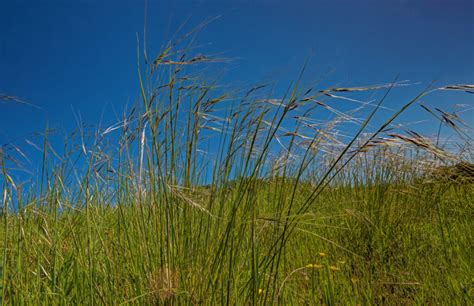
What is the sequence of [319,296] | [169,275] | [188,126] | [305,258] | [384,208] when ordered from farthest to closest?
[384,208]
[305,258]
[319,296]
[188,126]
[169,275]

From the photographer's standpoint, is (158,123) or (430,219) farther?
(430,219)

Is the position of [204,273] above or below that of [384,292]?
above

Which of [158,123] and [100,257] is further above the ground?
[158,123]

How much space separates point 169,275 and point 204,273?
0.13 meters

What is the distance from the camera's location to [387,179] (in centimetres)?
416

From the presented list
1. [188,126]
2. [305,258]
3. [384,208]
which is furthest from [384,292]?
[188,126]

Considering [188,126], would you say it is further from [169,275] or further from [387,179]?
[387,179]

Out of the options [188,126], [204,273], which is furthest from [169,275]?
[188,126]

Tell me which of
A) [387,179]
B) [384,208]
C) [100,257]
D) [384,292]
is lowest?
[384,292]

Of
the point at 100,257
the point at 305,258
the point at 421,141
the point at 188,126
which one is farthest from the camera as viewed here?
the point at 305,258

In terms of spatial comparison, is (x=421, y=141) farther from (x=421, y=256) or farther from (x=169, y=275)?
(x=421, y=256)

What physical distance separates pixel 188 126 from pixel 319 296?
160 centimetres

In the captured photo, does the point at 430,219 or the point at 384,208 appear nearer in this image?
the point at 384,208

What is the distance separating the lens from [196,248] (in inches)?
63.6
